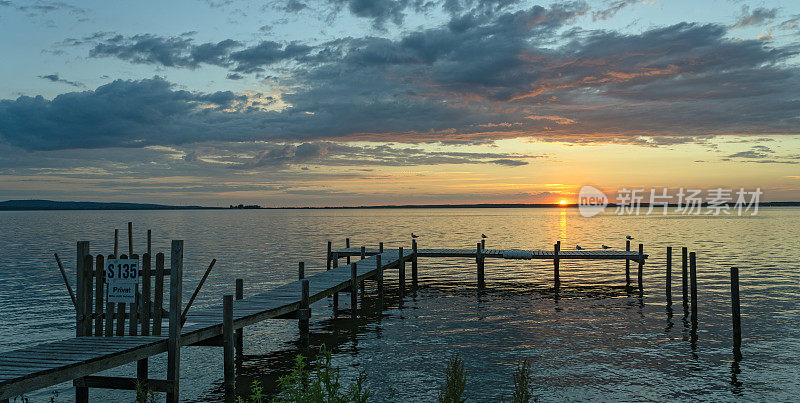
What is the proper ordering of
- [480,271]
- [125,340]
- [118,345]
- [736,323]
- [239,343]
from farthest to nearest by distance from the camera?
[480,271]
[736,323]
[239,343]
[125,340]
[118,345]

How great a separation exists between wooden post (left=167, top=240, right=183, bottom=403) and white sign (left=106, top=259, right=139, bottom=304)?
75cm

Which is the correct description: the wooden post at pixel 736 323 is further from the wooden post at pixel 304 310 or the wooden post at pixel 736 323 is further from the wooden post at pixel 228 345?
the wooden post at pixel 228 345

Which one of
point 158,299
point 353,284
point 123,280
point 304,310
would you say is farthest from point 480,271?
point 123,280

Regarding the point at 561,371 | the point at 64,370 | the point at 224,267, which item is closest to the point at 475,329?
the point at 561,371

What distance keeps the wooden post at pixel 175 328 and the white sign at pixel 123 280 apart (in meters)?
0.75

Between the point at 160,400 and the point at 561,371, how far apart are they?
10.4 m

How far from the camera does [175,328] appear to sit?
11.8 metres

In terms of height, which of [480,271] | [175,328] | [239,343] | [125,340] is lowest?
[239,343]

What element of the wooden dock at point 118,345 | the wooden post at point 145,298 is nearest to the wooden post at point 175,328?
the wooden dock at point 118,345

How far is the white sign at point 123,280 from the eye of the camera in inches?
460

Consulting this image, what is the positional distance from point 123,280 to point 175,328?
1.46m

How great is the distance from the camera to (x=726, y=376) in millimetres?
15055

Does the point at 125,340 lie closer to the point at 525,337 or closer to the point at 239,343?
the point at 239,343

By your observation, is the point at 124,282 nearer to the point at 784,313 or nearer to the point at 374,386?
the point at 374,386
